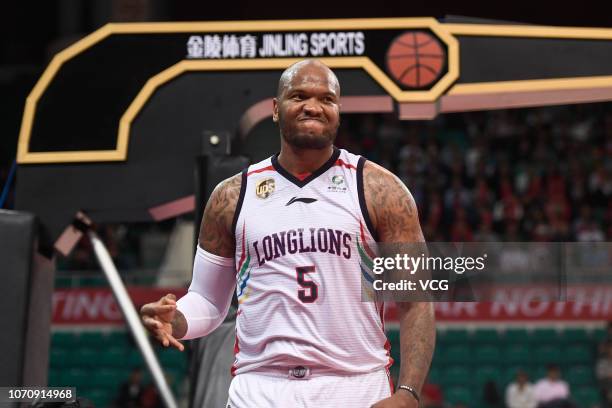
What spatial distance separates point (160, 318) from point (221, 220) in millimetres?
525

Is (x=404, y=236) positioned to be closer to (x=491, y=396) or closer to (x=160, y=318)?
(x=160, y=318)

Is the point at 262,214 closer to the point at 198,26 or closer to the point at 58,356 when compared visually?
the point at 198,26

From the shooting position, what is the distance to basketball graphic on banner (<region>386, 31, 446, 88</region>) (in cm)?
577

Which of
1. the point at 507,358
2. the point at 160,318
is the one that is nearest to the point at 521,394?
the point at 507,358

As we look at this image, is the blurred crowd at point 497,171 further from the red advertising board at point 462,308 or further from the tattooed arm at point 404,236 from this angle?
the tattooed arm at point 404,236

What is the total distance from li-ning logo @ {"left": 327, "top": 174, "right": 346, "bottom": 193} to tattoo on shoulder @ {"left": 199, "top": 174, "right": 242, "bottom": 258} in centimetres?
35

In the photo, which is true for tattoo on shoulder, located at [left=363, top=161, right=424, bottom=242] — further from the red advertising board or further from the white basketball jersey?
the red advertising board

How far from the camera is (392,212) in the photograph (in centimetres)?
344

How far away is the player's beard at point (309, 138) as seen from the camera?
3.40 m

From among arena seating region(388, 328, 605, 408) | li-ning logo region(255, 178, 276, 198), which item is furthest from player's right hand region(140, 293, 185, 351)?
arena seating region(388, 328, 605, 408)

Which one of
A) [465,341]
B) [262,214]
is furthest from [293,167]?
[465,341]

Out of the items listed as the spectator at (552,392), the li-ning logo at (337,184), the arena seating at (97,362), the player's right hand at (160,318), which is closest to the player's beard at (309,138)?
the li-ning logo at (337,184)

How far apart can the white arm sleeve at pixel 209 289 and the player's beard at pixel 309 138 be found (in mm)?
538

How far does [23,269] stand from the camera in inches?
219
